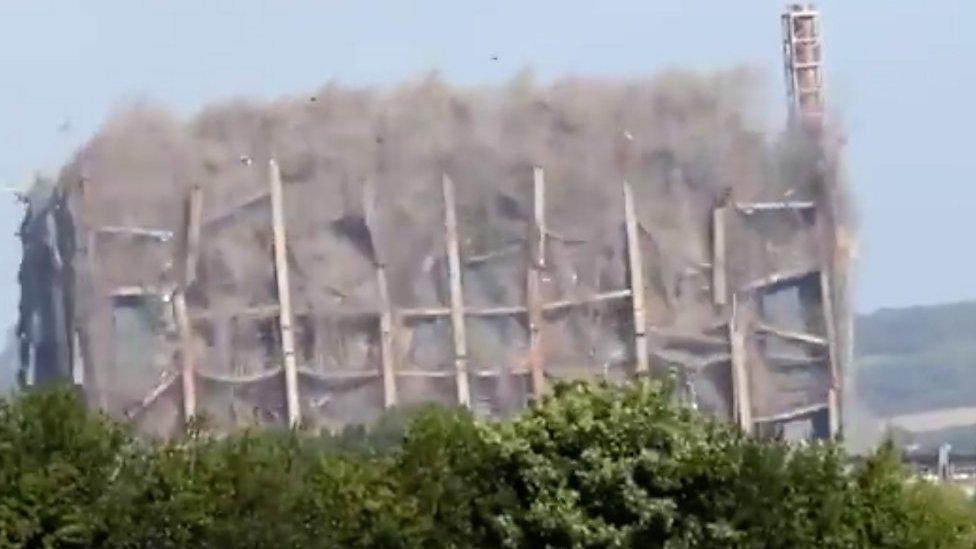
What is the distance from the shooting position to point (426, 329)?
21703 millimetres

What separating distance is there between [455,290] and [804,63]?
4330mm

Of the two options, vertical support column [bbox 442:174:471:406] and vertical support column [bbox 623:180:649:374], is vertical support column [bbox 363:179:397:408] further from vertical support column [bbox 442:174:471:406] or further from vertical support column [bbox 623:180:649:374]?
vertical support column [bbox 623:180:649:374]

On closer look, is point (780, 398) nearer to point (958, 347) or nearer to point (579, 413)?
point (958, 347)

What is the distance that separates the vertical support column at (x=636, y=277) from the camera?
71.2ft

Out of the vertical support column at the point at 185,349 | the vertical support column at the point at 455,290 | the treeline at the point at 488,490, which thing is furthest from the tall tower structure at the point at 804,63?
the treeline at the point at 488,490

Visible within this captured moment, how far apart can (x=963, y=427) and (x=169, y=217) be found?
9.26 meters

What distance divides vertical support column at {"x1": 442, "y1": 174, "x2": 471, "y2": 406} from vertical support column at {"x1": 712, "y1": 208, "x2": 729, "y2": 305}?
9.09ft

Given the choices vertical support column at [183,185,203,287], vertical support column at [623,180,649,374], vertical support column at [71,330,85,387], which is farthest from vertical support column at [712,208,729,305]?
vertical support column at [71,330,85,387]

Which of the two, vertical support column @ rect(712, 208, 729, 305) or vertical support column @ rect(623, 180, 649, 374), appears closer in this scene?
vertical support column @ rect(623, 180, 649, 374)

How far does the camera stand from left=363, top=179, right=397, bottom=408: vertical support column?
21391 mm

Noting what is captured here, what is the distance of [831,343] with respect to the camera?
72.4 feet

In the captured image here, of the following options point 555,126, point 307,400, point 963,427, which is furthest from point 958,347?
point 307,400

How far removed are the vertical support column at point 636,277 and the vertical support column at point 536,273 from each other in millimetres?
939

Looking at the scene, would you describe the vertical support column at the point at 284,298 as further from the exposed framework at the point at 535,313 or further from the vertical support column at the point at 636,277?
the vertical support column at the point at 636,277
